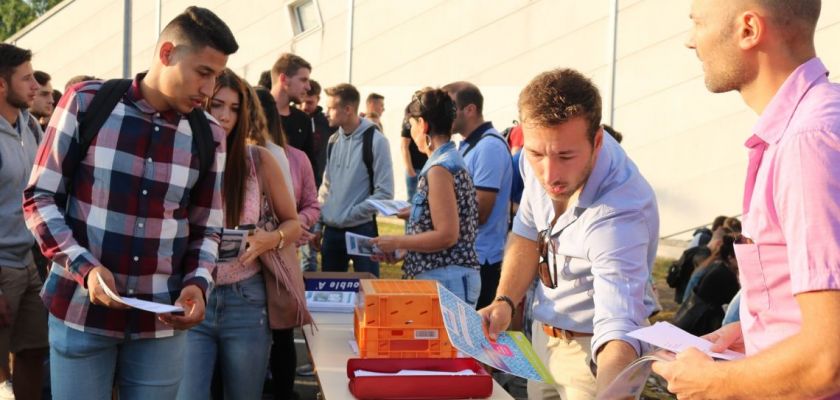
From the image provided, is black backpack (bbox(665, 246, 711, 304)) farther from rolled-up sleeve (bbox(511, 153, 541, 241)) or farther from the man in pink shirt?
the man in pink shirt

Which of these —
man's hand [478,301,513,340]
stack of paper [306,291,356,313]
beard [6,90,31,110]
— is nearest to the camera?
man's hand [478,301,513,340]

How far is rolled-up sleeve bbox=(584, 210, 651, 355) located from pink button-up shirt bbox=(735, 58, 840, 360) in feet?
1.73

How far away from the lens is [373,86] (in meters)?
15.9

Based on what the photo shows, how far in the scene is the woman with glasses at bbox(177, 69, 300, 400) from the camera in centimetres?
361

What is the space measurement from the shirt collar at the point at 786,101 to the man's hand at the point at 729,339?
0.45 metres

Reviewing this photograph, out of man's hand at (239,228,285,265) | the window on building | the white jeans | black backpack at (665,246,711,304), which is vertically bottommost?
black backpack at (665,246,711,304)

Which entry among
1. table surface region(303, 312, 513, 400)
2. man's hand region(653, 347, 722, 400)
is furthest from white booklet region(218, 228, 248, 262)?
man's hand region(653, 347, 722, 400)

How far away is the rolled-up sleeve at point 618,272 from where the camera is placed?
2236 millimetres

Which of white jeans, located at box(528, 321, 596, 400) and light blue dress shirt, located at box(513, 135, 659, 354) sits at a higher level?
light blue dress shirt, located at box(513, 135, 659, 354)

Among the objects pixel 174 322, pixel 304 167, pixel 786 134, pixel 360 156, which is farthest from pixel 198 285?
pixel 360 156

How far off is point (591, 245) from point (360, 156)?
4.12 metres

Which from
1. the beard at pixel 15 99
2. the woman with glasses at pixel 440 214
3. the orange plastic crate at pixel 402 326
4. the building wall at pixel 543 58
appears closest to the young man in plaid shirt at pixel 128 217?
the orange plastic crate at pixel 402 326

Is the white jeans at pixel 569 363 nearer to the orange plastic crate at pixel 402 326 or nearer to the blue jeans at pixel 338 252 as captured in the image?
the orange plastic crate at pixel 402 326

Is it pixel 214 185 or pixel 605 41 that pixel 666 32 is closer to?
pixel 605 41
